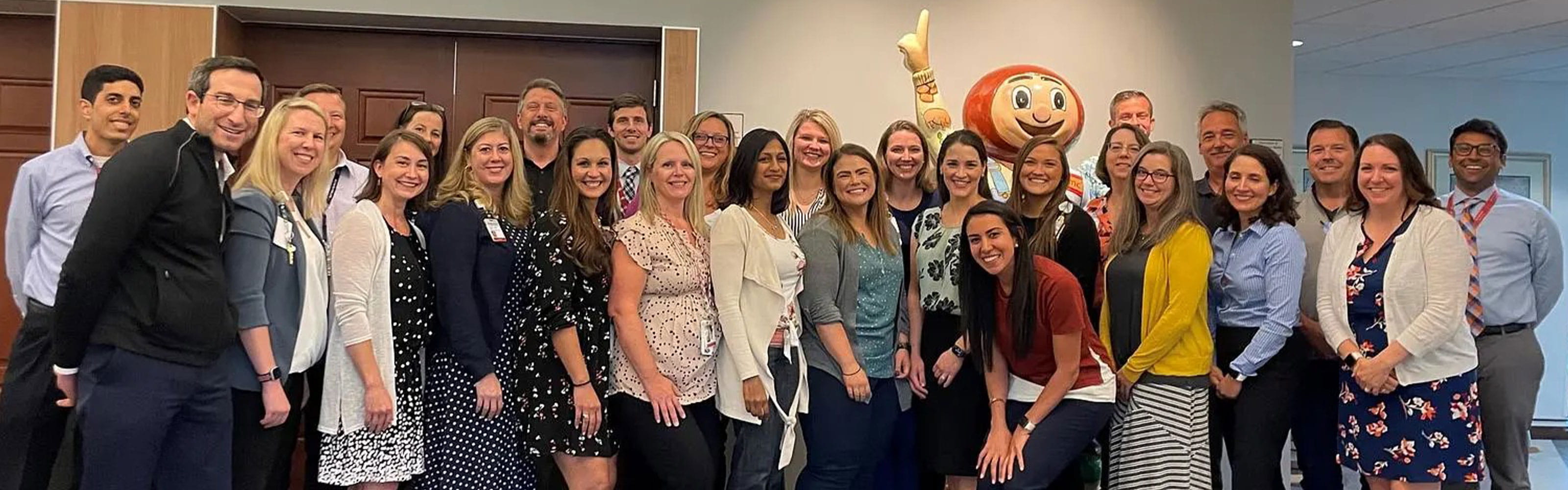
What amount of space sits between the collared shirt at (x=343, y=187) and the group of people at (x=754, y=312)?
0.01 m

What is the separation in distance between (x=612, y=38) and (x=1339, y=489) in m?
3.05

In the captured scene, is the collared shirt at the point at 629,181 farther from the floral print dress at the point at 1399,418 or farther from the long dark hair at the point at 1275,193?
the floral print dress at the point at 1399,418

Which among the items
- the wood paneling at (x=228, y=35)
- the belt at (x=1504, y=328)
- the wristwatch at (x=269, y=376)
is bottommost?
the wristwatch at (x=269, y=376)

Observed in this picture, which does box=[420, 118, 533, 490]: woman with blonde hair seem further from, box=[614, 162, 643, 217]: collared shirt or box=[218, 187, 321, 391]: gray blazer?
box=[614, 162, 643, 217]: collared shirt

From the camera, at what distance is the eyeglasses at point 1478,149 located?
364 cm

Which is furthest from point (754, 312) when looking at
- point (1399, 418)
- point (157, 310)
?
point (1399, 418)

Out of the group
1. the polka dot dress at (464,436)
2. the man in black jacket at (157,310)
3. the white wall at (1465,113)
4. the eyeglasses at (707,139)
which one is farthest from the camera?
the white wall at (1465,113)

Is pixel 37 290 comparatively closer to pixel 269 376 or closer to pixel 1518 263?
pixel 269 376

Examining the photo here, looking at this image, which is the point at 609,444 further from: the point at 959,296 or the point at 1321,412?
the point at 1321,412

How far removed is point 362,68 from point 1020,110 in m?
2.56

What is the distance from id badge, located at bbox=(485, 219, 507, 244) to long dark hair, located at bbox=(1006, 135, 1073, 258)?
1.36 meters

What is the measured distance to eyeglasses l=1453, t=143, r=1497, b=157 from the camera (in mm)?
3643

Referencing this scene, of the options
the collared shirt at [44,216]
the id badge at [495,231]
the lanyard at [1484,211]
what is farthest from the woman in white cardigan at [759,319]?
the lanyard at [1484,211]

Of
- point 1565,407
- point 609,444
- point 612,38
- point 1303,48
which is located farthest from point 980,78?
point 1565,407
